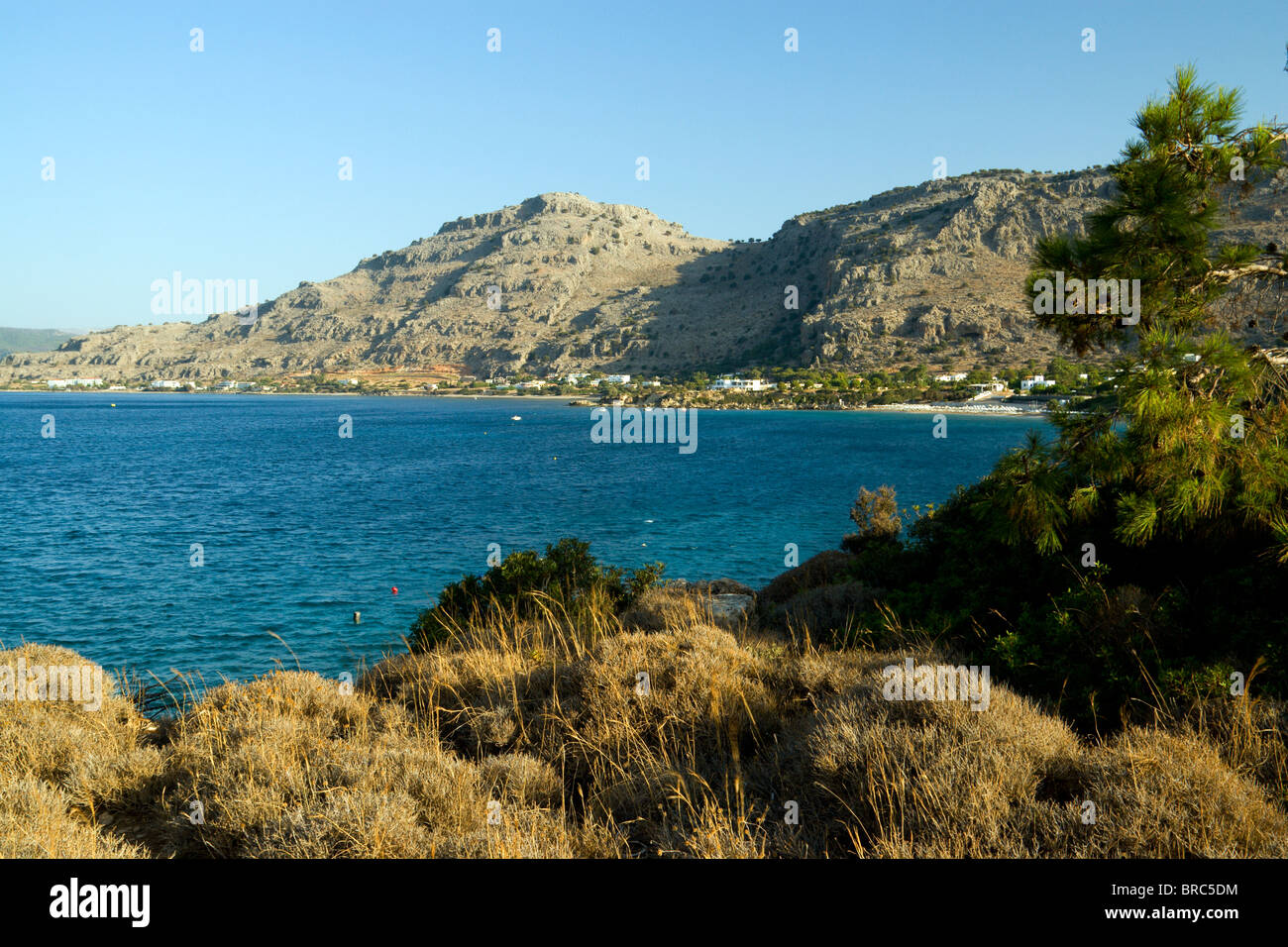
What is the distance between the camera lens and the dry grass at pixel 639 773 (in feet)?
12.1

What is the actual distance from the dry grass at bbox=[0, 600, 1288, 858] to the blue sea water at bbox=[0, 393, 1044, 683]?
8098 millimetres

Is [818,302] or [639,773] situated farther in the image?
[818,302]

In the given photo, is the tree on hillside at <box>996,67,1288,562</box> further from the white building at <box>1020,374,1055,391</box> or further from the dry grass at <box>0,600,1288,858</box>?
the white building at <box>1020,374,1055,391</box>

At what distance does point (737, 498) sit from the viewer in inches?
1655

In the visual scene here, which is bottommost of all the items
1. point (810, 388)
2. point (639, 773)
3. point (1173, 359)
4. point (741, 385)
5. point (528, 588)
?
point (528, 588)

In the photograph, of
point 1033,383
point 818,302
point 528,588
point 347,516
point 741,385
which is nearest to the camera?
point 528,588

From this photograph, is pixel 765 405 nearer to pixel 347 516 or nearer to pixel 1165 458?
pixel 347 516

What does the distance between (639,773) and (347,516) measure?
35233mm

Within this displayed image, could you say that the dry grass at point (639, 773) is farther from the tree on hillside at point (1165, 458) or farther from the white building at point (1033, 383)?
the white building at point (1033, 383)

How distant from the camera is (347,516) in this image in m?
37.0

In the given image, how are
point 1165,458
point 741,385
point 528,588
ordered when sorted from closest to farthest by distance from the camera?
1. point 1165,458
2. point 528,588
3. point 741,385

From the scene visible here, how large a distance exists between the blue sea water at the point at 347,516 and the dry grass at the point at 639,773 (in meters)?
8.10

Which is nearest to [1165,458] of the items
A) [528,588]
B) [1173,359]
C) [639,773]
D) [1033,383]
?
[1173,359]
